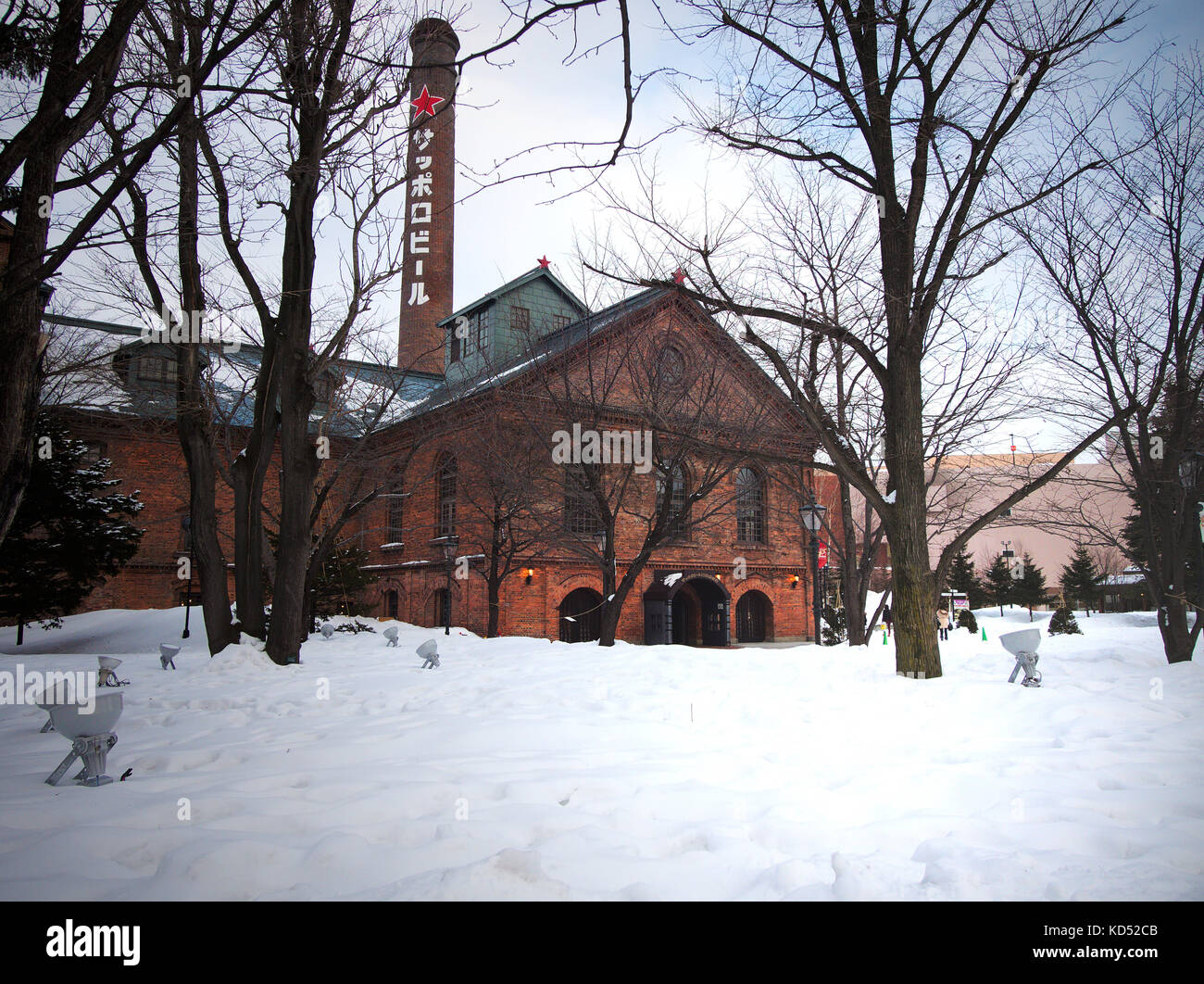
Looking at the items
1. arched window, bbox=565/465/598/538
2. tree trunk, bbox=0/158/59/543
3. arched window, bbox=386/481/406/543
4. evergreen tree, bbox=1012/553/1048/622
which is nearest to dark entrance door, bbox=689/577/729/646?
arched window, bbox=565/465/598/538

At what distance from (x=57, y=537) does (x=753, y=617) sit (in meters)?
21.6

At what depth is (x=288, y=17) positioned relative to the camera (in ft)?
23.6

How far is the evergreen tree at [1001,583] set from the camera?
4078 cm

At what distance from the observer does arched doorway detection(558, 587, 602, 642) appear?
23.5 meters

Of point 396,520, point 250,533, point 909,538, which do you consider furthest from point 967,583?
point 250,533

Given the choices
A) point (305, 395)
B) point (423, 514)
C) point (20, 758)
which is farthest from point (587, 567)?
point (20, 758)

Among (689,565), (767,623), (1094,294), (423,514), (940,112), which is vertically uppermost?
(940,112)

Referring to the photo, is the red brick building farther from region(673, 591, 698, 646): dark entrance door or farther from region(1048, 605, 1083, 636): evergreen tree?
region(1048, 605, 1083, 636): evergreen tree

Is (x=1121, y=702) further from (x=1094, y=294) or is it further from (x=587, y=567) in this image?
(x=587, y=567)

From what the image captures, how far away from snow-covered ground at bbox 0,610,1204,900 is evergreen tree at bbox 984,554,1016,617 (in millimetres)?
37697

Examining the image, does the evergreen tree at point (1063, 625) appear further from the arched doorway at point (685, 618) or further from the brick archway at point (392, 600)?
the brick archway at point (392, 600)

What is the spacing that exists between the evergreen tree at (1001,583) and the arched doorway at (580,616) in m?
26.3

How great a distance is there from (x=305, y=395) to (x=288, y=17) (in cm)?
479

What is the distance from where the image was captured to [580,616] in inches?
949
